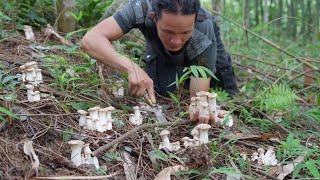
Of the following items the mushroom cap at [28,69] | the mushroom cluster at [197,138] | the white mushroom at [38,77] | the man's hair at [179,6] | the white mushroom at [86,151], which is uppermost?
the man's hair at [179,6]

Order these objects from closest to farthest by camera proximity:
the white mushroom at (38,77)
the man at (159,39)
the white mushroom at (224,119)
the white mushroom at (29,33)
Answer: the white mushroom at (224,119) → the man at (159,39) → the white mushroom at (38,77) → the white mushroom at (29,33)

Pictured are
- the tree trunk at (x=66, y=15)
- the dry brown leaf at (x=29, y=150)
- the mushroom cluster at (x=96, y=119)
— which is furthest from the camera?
the tree trunk at (x=66, y=15)

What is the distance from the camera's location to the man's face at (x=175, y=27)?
3.58m

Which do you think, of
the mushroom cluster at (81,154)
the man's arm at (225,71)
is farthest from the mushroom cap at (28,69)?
the man's arm at (225,71)

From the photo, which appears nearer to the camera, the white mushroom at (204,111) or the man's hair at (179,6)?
the white mushroom at (204,111)

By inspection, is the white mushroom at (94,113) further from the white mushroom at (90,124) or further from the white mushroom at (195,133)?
the white mushroom at (195,133)

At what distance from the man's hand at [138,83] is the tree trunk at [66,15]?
1742 millimetres

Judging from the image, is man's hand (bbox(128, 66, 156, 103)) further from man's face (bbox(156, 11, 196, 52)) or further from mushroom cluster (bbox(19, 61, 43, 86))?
mushroom cluster (bbox(19, 61, 43, 86))

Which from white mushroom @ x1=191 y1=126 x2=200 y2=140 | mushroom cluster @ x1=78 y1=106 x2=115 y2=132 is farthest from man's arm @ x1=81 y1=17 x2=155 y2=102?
white mushroom @ x1=191 y1=126 x2=200 y2=140

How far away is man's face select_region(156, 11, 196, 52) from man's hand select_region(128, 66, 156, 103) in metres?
0.34

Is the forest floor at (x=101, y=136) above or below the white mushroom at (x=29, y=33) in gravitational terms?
below

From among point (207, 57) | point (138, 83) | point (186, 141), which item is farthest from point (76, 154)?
point (207, 57)

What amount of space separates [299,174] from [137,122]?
1.16m

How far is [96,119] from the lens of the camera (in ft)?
10.7
